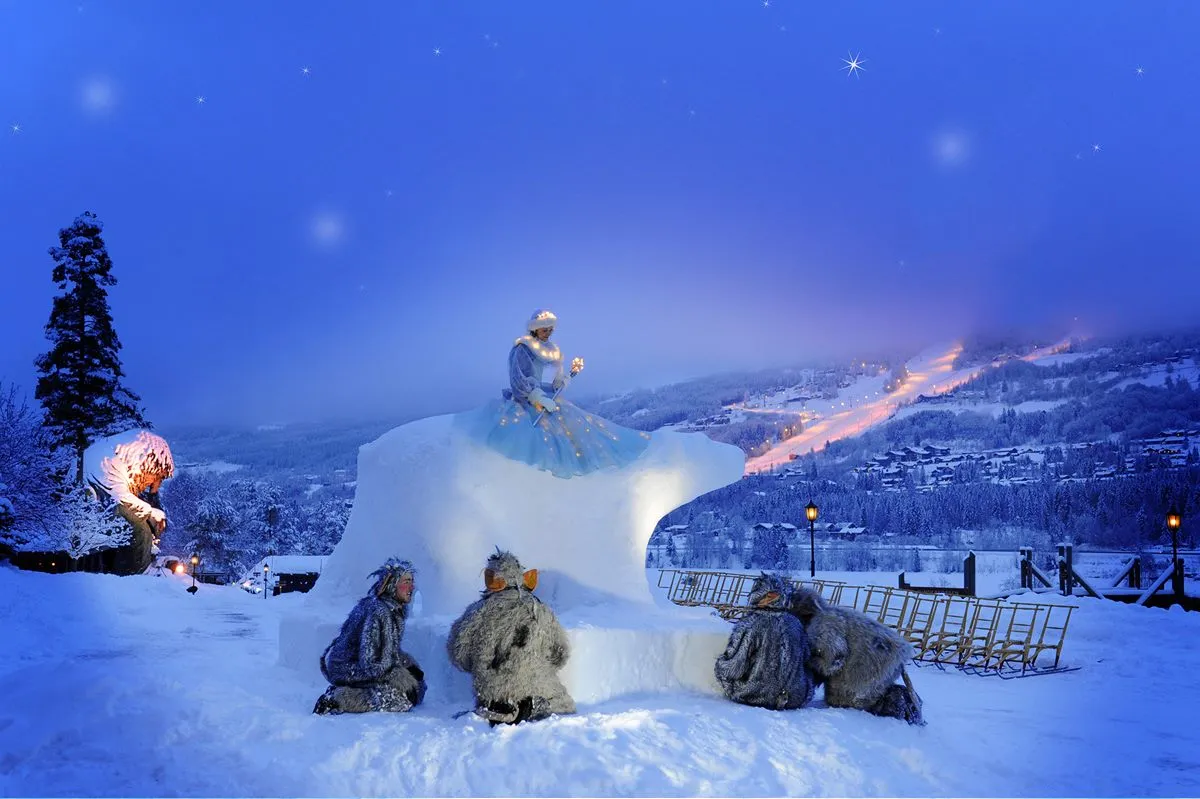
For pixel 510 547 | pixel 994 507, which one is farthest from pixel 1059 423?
pixel 510 547

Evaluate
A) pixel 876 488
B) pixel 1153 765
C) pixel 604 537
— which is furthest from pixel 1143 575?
pixel 604 537

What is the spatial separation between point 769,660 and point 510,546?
2128mm

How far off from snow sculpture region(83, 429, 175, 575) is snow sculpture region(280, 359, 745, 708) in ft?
48.3

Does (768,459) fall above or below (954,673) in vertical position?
above

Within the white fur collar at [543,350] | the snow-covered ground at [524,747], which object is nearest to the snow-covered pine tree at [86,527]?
the snow-covered ground at [524,747]

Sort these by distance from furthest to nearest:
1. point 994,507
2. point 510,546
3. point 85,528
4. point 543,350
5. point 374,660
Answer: point 994,507
point 85,528
point 543,350
point 510,546
point 374,660

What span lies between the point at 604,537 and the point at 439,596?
4.60 ft

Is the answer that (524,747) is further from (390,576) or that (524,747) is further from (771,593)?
(771,593)

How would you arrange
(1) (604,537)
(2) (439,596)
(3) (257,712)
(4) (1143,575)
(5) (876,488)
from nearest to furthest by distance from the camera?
(3) (257,712) → (2) (439,596) → (1) (604,537) → (4) (1143,575) → (5) (876,488)

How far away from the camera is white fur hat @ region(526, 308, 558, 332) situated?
7.70 meters

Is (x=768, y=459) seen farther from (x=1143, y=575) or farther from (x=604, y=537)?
(x=604, y=537)

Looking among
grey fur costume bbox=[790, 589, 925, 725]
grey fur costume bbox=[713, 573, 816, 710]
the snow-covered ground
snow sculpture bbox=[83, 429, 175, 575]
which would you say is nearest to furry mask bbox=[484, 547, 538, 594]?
the snow-covered ground

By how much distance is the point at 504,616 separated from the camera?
5750 millimetres

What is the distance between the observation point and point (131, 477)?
20.1 meters
